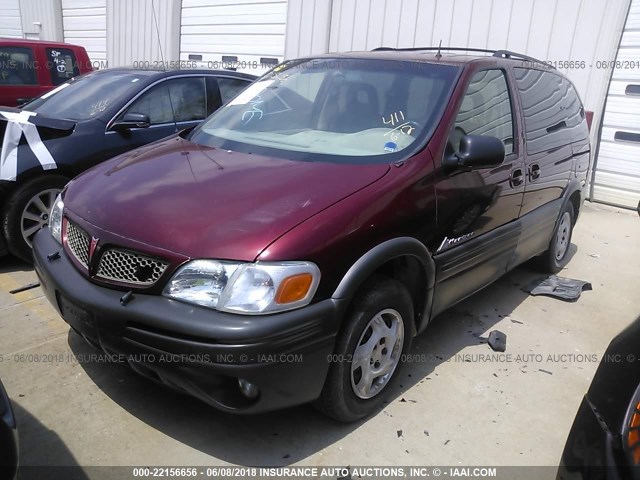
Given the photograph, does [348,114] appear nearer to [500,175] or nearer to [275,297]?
[500,175]

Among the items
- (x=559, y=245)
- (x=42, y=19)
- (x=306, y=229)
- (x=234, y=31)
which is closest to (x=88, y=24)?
(x=42, y=19)

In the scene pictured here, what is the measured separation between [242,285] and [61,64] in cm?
719

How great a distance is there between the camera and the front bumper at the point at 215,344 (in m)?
2.05

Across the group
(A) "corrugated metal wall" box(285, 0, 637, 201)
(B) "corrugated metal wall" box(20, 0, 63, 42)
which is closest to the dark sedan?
(A) "corrugated metal wall" box(285, 0, 637, 201)

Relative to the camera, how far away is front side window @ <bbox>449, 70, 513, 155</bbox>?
3.07 m

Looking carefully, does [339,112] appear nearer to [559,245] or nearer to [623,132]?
[559,245]

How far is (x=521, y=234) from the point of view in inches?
148

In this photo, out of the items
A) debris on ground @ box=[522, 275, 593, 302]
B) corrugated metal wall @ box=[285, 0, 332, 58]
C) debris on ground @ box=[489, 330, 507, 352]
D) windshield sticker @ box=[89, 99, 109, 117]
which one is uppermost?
corrugated metal wall @ box=[285, 0, 332, 58]

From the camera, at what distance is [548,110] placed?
4137 millimetres

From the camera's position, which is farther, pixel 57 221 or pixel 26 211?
pixel 26 211

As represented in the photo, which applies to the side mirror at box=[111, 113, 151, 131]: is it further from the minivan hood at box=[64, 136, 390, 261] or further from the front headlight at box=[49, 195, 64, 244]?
Answer: the front headlight at box=[49, 195, 64, 244]

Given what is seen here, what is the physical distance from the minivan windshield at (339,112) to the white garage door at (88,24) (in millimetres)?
11830

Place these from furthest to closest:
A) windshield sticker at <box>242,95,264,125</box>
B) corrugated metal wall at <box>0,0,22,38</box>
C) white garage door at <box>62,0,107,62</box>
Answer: corrugated metal wall at <box>0,0,22,38</box> → white garage door at <box>62,0,107,62</box> → windshield sticker at <box>242,95,264,125</box>

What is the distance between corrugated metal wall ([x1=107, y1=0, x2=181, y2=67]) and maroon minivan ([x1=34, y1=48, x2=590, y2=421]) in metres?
8.75
